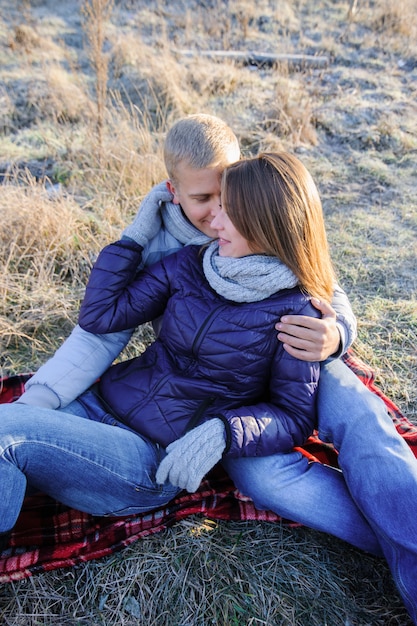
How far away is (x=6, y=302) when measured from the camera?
2.88m

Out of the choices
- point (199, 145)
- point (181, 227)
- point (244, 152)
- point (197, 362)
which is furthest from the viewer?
point (244, 152)

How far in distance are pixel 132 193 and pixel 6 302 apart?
1.39 m

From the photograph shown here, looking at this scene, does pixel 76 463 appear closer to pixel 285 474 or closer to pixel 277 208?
pixel 285 474

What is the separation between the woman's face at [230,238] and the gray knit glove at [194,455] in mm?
602

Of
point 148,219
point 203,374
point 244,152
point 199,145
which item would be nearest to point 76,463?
point 203,374

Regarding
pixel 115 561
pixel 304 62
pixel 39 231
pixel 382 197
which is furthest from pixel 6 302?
pixel 304 62

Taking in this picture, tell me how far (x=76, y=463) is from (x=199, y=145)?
50.5 inches

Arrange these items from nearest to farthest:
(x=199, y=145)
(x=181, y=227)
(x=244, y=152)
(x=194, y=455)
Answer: (x=194, y=455)
(x=199, y=145)
(x=181, y=227)
(x=244, y=152)

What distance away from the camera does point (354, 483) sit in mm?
1648

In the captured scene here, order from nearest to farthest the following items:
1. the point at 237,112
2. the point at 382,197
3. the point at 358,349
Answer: the point at 358,349 < the point at 382,197 < the point at 237,112

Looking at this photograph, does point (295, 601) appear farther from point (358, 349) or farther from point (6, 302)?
point (6, 302)

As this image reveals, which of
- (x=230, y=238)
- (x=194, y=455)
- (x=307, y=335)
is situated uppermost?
(x=230, y=238)

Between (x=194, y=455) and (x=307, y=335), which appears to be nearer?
(x=194, y=455)

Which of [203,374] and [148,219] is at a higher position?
[148,219]
